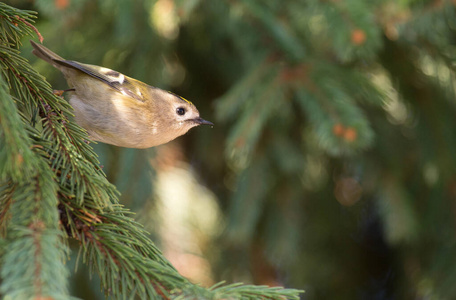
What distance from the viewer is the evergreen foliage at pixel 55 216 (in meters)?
1.04

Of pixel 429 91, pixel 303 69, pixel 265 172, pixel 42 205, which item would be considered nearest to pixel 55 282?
pixel 42 205

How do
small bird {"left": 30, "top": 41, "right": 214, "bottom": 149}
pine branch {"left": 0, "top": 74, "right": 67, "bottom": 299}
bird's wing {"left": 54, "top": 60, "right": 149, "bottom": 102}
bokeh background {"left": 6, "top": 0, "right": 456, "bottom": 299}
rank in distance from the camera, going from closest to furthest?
pine branch {"left": 0, "top": 74, "right": 67, "bottom": 299} → small bird {"left": 30, "top": 41, "right": 214, "bottom": 149} → bird's wing {"left": 54, "top": 60, "right": 149, "bottom": 102} → bokeh background {"left": 6, "top": 0, "right": 456, "bottom": 299}

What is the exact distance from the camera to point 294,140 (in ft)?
11.6

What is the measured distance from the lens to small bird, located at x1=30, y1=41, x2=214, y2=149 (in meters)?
2.28

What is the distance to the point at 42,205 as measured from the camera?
45.8 inches

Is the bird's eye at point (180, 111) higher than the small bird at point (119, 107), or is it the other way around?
the bird's eye at point (180, 111)

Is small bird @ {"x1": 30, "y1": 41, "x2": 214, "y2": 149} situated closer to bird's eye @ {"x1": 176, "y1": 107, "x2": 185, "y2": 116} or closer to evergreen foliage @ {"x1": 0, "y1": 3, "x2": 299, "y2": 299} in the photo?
bird's eye @ {"x1": 176, "y1": 107, "x2": 185, "y2": 116}

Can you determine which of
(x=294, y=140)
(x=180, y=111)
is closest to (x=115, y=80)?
(x=180, y=111)

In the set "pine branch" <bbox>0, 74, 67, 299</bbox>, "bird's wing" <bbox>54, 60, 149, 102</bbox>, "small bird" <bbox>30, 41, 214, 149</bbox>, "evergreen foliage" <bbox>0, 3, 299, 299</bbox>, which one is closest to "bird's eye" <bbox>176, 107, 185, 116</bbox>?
"small bird" <bbox>30, 41, 214, 149</bbox>

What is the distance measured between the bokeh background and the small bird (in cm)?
28

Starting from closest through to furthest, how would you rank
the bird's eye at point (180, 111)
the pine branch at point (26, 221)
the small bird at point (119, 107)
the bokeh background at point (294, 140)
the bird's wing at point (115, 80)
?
1. the pine branch at point (26, 221)
2. the small bird at point (119, 107)
3. the bird's wing at point (115, 80)
4. the bird's eye at point (180, 111)
5. the bokeh background at point (294, 140)

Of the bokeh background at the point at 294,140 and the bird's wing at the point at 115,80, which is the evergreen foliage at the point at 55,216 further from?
the bokeh background at the point at 294,140

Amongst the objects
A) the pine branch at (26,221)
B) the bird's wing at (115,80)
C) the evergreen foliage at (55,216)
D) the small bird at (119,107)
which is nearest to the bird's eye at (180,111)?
the small bird at (119,107)

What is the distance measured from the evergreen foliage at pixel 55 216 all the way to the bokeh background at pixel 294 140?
1.17m
